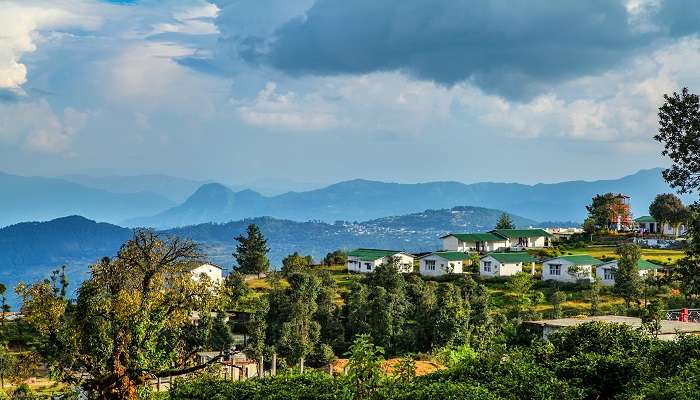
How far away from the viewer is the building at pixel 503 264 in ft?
238

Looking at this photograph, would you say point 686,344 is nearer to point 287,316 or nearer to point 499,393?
point 499,393

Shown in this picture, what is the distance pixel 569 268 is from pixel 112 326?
186ft

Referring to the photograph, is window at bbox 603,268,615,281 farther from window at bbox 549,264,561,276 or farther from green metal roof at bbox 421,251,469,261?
green metal roof at bbox 421,251,469,261

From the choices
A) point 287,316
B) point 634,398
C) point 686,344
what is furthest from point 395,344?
point 634,398

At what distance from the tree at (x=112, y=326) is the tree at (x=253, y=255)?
6397cm

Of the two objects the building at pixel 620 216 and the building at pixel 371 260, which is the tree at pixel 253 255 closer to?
the building at pixel 371 260

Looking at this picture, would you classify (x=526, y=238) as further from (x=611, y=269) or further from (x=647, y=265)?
(x=647, y=265)

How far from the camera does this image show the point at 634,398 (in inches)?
507

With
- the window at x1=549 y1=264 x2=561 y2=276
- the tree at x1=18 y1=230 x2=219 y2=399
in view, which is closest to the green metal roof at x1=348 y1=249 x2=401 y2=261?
the window at x1=549 y1=264 x2=561 y2=276

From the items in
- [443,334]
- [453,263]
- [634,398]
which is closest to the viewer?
[634,398]

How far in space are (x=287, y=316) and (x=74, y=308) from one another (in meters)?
30.3

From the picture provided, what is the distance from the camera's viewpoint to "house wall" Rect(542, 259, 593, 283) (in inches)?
2648

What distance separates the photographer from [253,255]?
81.9 meters

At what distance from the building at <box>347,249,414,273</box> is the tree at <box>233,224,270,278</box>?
993cm
